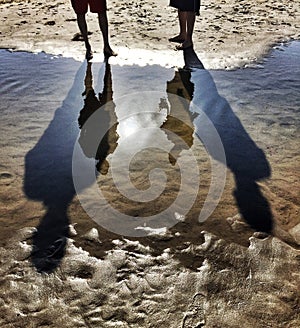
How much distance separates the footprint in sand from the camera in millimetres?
2975

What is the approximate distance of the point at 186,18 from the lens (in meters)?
5.61

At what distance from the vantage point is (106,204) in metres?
2.74

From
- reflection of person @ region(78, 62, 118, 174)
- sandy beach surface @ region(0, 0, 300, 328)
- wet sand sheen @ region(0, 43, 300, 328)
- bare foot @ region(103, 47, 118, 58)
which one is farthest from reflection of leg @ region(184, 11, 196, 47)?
wet sand sheen @ region(0, 43, 300, 328)

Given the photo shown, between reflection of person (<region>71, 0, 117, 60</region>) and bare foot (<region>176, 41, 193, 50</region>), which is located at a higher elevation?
reflection of person (<region>71, 0, 117, 60</region>)

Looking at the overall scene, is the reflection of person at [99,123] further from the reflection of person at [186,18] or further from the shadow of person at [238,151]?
the reflection of person at [186,18]

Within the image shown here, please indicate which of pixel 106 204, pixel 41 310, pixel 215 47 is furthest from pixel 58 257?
pixel 215 47

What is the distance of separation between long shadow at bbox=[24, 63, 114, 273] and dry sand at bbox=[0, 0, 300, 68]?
1.86m

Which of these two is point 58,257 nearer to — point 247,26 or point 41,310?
point 41,310

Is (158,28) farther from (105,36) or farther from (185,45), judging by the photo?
(105,36)

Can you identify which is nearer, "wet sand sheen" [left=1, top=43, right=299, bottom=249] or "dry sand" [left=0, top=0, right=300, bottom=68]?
"wet sand sheen" [left=1, top=43, right=299, bottom=249]

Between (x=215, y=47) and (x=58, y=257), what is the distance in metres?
4.56

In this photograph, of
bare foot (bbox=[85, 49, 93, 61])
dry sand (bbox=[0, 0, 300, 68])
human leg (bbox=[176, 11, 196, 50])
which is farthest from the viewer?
dry sand (bbox=[0, 0, 300, 68])

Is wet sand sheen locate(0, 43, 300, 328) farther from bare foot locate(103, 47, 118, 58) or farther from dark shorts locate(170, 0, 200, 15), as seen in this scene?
dark shorts locate(170, 0, 200, 15)

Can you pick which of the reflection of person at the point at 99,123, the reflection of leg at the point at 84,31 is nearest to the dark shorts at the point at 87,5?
the reflection of leg at the point at 84,31
